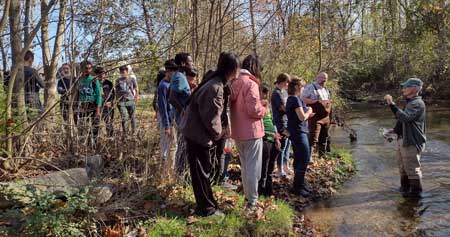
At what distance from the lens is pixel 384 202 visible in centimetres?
639

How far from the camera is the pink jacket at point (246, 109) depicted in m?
4.76

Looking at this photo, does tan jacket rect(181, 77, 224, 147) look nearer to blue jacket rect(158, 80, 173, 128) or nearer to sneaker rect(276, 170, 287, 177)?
blue jacket rect(158, 80, 173, 128)

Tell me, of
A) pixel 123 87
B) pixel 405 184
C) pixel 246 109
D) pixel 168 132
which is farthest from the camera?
pixel 123 87

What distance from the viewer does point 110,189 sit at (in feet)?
15.6

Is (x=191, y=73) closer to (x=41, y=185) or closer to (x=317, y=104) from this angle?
(x=41, y=185)

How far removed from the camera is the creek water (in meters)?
5.41

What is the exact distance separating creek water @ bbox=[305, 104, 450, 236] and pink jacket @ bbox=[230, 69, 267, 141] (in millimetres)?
1624

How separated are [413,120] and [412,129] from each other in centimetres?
13

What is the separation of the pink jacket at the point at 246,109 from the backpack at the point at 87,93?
8.18ft

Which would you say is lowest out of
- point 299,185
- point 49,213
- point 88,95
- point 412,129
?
point 299,185

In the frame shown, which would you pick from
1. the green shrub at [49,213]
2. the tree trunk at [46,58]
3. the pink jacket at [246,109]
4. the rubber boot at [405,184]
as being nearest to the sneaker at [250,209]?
the pink jacket at [246,109]

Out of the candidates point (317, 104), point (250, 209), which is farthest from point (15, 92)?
point (317, 104)

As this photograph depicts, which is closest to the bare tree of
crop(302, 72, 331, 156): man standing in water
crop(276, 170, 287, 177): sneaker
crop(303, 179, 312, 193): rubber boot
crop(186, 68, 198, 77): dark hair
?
crop(186, 68, 198, 77): dark hair

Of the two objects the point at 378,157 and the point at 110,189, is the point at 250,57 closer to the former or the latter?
the point at 110,189
